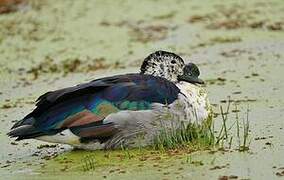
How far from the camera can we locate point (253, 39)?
9.46 m

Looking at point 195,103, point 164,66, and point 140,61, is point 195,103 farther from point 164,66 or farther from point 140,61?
point 140,61

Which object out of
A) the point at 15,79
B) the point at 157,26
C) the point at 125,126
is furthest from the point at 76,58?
the point at 125,126

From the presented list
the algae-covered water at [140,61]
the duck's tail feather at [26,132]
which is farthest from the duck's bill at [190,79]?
the duck's tail feather at [26,132]

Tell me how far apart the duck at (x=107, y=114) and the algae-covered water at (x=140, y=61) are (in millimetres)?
101

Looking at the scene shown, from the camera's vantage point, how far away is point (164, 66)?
5.18 m

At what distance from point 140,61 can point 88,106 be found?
3.97 m

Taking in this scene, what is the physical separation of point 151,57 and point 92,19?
650cm

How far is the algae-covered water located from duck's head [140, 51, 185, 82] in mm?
539

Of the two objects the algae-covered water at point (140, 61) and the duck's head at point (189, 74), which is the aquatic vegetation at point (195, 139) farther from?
the duck's head at point (189, 74)

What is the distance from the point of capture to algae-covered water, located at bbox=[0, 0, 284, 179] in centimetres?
435

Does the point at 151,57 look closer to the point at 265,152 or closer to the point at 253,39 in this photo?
the point at 265,152

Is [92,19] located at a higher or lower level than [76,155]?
higher

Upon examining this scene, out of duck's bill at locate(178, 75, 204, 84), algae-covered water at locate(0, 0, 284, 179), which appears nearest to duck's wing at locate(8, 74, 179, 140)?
algae-covered water at locate(0, 0, 284, 179)

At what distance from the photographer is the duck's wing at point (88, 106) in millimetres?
4676
